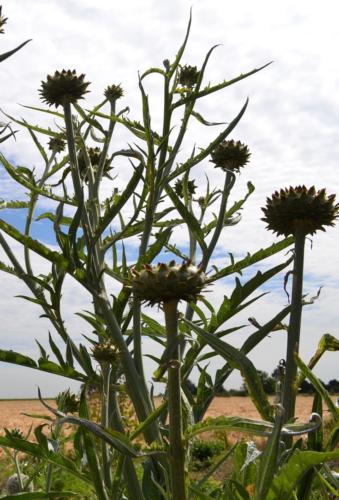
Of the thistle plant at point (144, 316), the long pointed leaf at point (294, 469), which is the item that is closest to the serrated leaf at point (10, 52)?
the thistle plant at point (144, 316)

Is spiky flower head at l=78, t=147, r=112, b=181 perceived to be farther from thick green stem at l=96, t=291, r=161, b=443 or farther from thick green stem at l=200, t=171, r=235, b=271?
thick green stem at l=96, t=291, r=161, b=443

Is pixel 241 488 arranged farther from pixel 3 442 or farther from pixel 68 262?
pixel 68 262

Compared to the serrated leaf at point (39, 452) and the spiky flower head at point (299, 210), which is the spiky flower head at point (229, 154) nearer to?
the spiky flower head at point (299, 210)

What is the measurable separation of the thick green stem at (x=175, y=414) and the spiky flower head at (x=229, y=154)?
1562 millimetres

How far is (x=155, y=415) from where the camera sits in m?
1.28

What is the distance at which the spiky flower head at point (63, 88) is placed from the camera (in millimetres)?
2467

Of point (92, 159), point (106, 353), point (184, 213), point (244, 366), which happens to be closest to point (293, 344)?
point (244, 366)

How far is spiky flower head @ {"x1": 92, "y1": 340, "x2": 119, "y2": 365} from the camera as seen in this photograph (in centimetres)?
210

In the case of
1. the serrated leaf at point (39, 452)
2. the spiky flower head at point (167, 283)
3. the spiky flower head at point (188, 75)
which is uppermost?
the spiky flower head at point (188, 75)

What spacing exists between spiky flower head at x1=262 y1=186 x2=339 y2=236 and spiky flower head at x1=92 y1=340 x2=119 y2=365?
827mm

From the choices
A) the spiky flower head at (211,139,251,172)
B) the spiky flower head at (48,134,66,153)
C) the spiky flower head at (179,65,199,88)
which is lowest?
the spiky flower head at (211,139,251,172)

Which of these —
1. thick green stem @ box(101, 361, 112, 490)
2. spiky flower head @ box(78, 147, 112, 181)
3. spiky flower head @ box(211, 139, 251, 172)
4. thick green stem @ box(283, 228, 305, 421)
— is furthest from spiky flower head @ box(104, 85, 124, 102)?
thick green stem @ box(283, 228, 305, 421)

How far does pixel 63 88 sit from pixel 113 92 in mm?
620

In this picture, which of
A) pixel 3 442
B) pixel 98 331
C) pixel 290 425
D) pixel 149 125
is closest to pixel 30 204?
pixel 98 331
